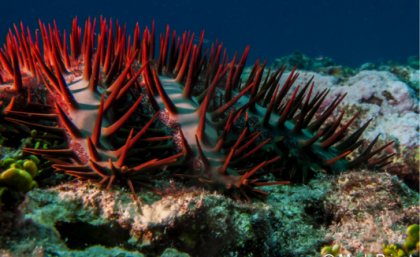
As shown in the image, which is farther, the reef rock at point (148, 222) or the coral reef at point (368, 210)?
the coral reef at point (368, 210)

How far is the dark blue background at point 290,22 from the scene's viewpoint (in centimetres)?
9950

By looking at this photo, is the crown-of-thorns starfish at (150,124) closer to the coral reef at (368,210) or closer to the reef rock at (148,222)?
the reef rock at (148,222)

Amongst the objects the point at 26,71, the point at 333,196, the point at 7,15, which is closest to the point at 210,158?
the point at 333,196

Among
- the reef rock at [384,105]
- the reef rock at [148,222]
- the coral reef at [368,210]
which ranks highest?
the reef rock at [384,105]

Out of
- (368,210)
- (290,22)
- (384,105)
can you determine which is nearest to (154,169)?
(368,210)

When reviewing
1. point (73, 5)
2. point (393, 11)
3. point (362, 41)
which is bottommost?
point (73, 5)

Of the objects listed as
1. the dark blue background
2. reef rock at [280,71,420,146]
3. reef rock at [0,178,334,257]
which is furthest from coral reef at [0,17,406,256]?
the dark blue background

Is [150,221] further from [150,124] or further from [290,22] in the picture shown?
[290,22]

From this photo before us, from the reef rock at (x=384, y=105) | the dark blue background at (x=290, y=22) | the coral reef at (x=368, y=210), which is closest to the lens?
the coral reef at (x=368, y=210)

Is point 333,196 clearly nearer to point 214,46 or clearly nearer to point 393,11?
point 214,46

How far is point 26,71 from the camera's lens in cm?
269

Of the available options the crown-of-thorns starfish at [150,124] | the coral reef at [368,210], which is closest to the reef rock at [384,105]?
the crown-of-thorns starfish at [150,124]

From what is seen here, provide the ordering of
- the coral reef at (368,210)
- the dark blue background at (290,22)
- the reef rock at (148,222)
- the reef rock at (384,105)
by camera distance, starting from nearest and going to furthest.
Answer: the reef rock at (148,222), the coral reef at (368,210), the reef rock at (384,105), the dark blue background at (290,22)

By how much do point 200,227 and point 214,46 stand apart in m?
2.44
